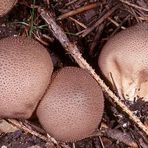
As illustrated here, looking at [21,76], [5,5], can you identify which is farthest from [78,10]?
[21,76]

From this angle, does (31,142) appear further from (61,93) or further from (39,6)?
(39,6)

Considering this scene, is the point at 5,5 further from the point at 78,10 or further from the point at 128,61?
the point at 128,61

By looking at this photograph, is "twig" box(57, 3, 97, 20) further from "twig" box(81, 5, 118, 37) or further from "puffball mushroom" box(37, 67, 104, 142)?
"puffball mushroom" box(37, 67, 104, 142)

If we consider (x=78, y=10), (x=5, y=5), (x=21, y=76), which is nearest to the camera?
(x=21, y=76)

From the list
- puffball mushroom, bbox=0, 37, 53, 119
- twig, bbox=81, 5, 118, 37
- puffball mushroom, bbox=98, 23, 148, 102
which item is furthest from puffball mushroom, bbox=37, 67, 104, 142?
twig, bbox=81, 5, 118, 37

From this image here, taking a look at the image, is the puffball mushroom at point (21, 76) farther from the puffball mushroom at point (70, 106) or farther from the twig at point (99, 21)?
the twig at point (99, 21)

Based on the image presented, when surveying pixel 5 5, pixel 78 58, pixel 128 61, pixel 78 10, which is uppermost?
pixel 5 5

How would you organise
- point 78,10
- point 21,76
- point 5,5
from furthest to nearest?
point 78,10 < point 5,5 < point 21,76
